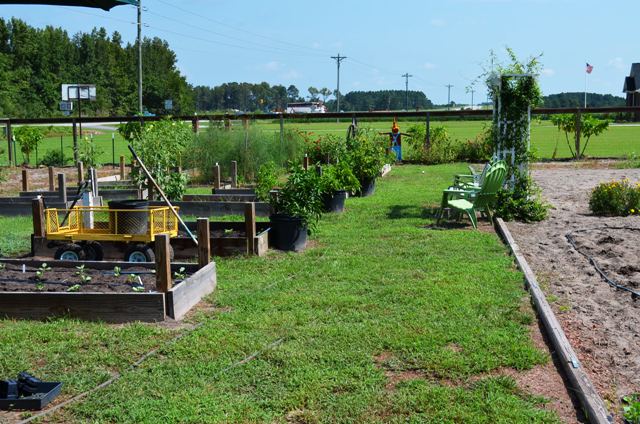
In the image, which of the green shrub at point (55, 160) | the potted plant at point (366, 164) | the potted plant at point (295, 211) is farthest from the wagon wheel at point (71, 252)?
the green shrub at point (55, 160)

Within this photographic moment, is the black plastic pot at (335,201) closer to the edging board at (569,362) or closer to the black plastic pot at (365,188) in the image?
the black plastic pot at (365,188)

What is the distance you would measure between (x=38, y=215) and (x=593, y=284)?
624cm

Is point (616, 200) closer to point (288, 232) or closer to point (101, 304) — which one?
point (288, 232)

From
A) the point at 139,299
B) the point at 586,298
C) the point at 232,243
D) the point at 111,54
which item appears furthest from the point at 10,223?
the point at 111,54

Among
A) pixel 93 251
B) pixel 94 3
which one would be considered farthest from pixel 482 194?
pixel 94 3

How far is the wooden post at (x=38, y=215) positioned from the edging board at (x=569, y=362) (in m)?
5.54

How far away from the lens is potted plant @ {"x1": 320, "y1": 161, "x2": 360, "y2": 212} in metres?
12.1

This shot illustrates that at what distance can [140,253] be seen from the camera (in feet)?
27.5

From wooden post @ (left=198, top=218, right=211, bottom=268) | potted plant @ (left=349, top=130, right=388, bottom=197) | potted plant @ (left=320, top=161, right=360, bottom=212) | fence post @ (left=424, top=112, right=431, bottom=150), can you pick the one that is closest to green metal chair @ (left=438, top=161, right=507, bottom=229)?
potted plant @ (left=320, top=161, right=360, bottom=212)

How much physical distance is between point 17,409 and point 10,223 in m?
8.27

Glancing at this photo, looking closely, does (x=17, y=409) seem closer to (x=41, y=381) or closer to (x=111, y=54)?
(x=41, y=381)

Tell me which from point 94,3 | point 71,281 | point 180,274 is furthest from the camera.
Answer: point 180,274

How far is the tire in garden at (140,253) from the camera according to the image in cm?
832

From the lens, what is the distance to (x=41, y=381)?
4.61m
